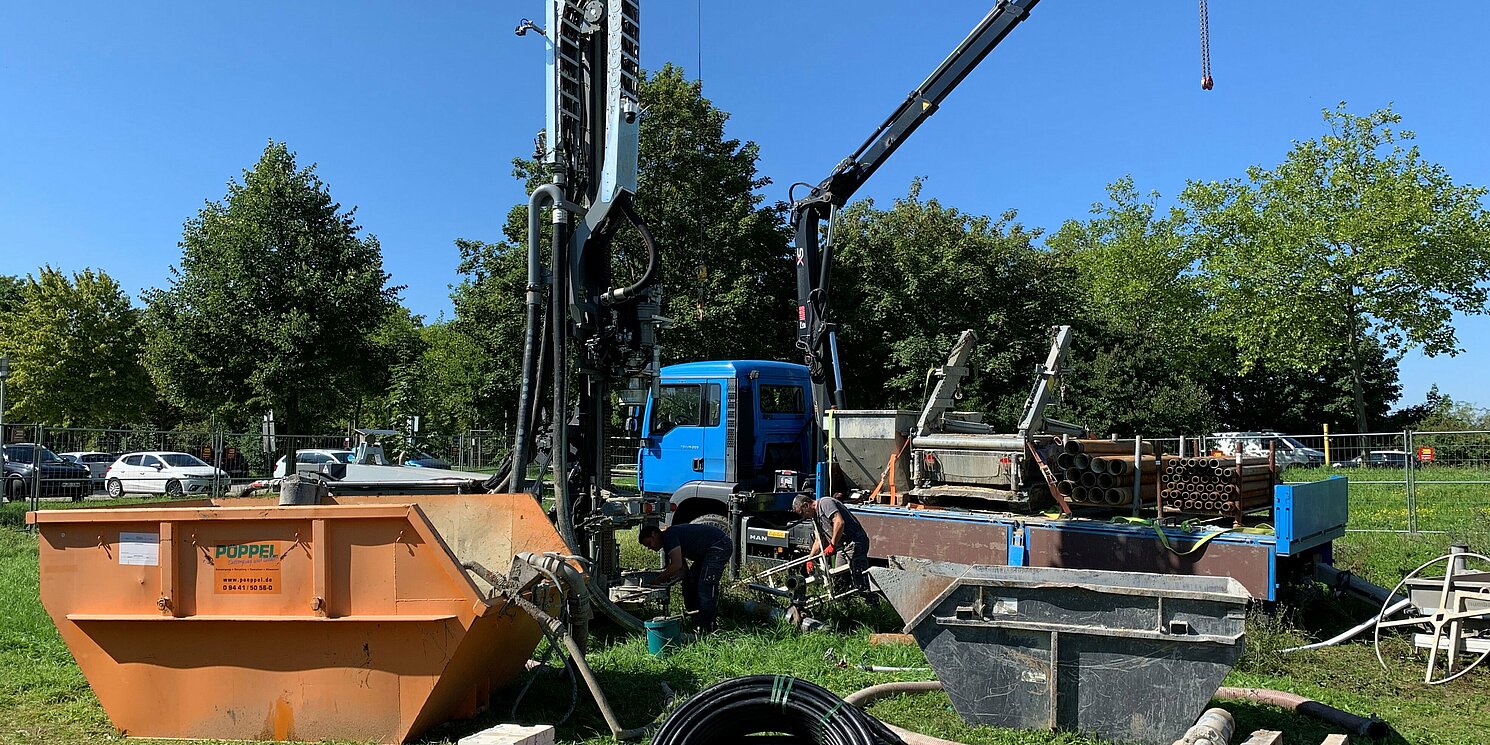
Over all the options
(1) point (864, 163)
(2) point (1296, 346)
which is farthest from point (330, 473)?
(2) point (1296, 346)

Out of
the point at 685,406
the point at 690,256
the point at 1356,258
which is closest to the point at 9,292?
the point at 690,256

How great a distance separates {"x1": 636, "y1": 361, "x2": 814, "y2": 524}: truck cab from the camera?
11297 mm

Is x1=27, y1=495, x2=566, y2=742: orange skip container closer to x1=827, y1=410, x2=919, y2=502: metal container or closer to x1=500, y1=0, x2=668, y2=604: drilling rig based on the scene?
x1=500, y1=0, x2=668, y2=604: drilling rig

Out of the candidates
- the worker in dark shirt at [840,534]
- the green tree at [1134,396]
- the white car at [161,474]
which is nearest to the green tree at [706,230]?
the green tree at [1134,396]

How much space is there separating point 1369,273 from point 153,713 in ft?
106

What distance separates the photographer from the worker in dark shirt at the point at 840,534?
349 inches

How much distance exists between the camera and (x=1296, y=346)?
2977 cm

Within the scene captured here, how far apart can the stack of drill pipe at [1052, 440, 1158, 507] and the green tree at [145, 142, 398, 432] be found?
54.5 ft

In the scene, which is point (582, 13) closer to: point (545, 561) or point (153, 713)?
point (545, 561)

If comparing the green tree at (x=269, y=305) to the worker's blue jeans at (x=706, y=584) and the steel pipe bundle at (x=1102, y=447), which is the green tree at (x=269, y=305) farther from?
the steel pipe bundle at (x=1102, y=447)

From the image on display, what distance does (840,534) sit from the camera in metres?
8.86

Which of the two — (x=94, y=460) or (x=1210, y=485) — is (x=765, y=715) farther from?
(x=94, y=460)

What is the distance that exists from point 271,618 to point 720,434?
6334 mm

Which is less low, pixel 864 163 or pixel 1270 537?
pixel 864 163
